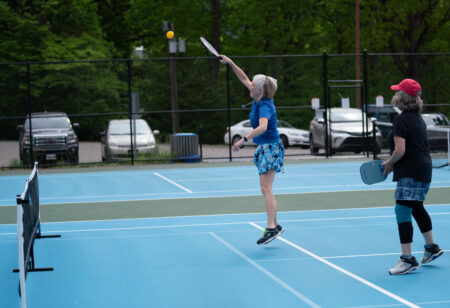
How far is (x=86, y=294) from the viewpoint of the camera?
636 centimetres

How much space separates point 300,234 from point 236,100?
25132 mm

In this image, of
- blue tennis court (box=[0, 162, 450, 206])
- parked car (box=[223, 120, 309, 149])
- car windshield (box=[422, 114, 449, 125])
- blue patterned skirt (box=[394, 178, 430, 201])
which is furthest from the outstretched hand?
parked car (box=[223, 120, 309, 149])

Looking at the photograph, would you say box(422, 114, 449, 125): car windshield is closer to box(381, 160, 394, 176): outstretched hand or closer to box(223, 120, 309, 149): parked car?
box(223, 120, 309, 149): parked car

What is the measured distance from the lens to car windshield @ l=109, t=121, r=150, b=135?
73.9ft

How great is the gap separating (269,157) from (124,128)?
1512cm

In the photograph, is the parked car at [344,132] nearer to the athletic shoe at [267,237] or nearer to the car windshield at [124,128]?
the car windshield at [124,128]

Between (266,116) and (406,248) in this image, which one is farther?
(266,116)

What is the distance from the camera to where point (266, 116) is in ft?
26.0

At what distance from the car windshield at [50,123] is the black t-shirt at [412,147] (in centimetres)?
1707

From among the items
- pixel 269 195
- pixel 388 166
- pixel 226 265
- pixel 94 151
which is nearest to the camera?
pixel 388 166

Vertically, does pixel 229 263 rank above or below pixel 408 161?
below

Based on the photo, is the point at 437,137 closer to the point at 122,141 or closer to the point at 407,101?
the point at 122,141

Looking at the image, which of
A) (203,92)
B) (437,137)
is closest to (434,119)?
(437,137)

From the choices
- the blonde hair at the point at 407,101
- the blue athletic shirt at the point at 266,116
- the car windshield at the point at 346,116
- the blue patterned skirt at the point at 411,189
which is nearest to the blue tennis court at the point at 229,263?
the blue patterned skirt at the point at 411,189
